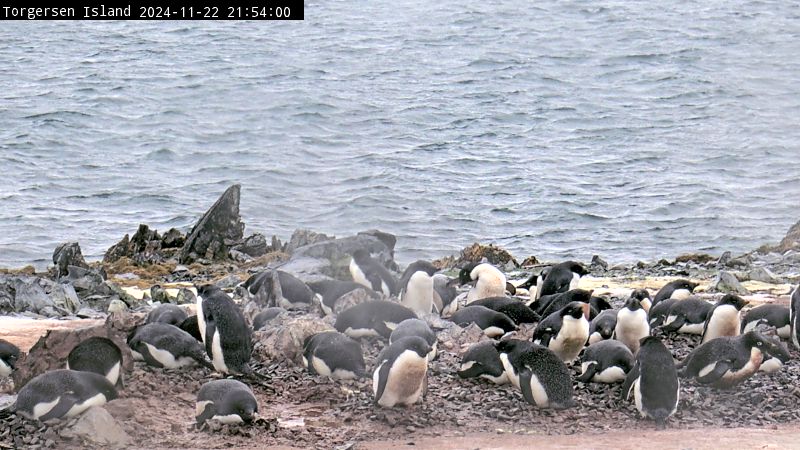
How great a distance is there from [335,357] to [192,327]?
1.29m

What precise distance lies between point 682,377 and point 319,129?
21036 millimetres

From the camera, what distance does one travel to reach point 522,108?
2912cm

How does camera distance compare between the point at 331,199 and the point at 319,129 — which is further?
the point at 319,129

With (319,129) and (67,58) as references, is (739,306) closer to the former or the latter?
(319,129)

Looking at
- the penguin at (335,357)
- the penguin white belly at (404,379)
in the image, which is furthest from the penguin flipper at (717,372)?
the penguin at (335,357)

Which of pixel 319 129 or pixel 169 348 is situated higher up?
A: pixel 169 348

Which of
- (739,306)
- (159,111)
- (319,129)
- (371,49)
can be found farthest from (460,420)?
(371,49)

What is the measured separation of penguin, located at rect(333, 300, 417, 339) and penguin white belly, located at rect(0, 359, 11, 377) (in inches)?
88.4

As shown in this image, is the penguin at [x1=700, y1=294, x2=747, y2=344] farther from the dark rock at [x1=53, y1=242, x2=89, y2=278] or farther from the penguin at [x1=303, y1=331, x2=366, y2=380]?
the dark rock at [x1=53, y1=242, x2=89, y2=278]

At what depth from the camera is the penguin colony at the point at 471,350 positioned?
6590 mm

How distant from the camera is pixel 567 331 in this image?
25.3 ft

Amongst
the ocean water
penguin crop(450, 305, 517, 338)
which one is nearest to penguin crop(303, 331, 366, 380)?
penguin crop(450, 305, 517, 338)

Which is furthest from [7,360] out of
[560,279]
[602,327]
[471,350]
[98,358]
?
[560,279]

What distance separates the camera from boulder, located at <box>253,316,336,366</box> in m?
7.79
